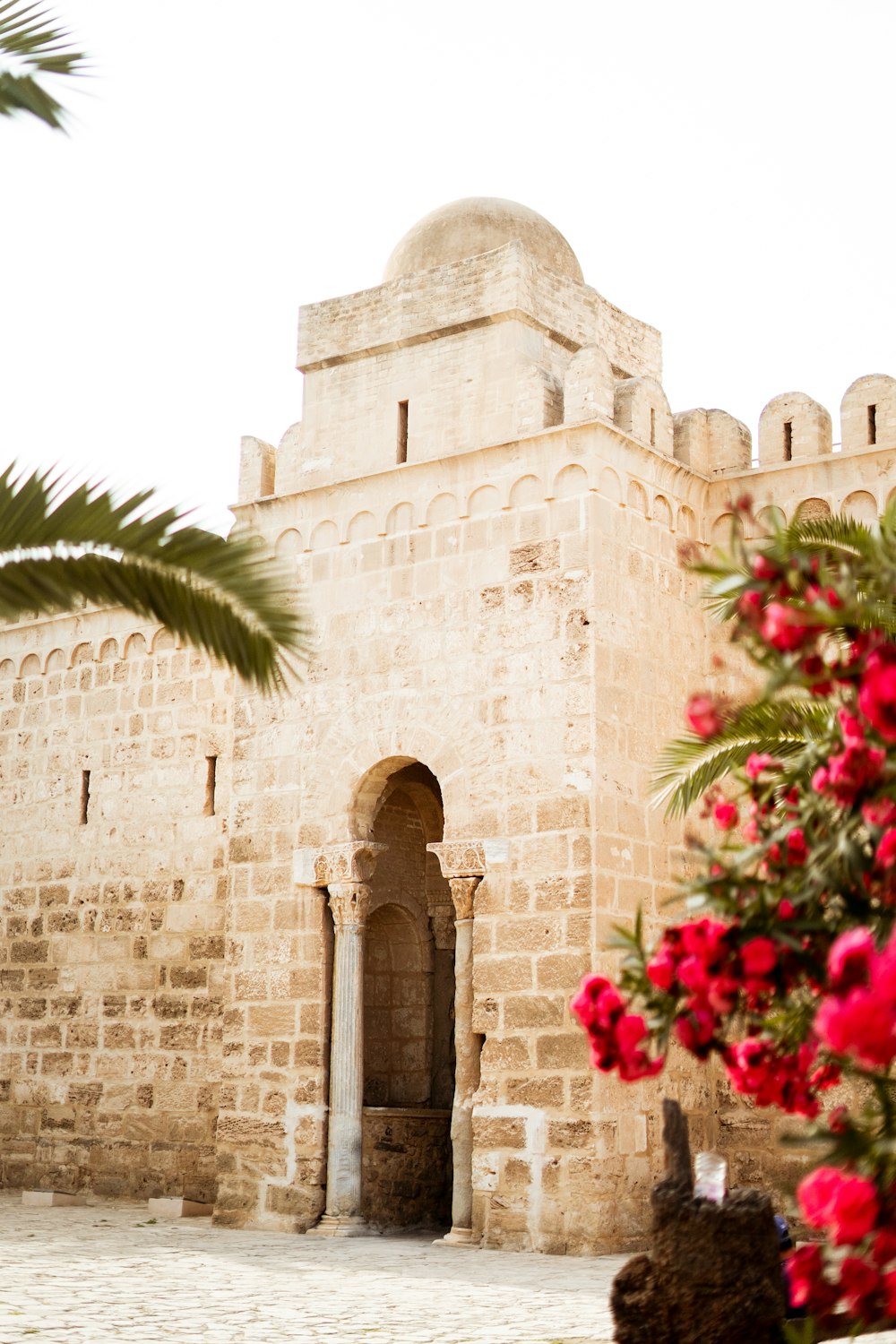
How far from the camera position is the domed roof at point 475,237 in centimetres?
1143

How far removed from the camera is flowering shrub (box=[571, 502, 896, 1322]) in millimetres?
2842

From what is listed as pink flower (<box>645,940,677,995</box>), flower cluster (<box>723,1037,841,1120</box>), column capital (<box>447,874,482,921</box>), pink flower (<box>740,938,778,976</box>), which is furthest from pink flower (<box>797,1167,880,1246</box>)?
column capital (<box>447,874,482,921</box>)

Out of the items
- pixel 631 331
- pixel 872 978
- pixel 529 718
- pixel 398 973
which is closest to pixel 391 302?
pixel 631 331

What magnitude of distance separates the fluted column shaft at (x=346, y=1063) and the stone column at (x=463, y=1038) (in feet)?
2.15

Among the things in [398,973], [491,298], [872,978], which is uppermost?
[491,298]

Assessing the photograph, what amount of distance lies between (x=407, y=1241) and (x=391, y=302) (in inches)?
238

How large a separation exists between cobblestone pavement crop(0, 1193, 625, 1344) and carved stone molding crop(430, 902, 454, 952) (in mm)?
2704

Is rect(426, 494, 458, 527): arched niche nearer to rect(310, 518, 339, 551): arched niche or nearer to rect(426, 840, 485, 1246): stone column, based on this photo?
rect(310, 518, 339, 551): arched niche

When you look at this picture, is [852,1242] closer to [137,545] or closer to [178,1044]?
[137,545]

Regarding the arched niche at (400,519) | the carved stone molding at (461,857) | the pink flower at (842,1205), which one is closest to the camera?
the pink flower at (842,1205)

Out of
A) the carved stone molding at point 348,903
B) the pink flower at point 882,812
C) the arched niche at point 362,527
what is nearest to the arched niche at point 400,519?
the arched niche at point 362,527

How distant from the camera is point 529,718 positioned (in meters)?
9.88

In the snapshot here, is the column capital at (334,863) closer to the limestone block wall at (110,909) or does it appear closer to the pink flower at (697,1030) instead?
the limestone block wall at (110,909)

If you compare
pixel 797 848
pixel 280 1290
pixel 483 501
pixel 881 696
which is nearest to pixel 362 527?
pixel 483 501
